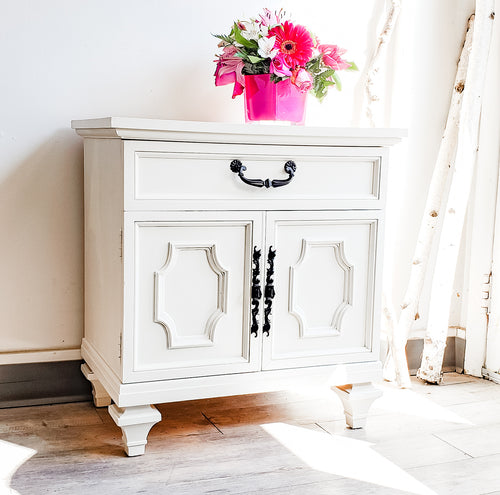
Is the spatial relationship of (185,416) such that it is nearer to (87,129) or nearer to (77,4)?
(87,129)

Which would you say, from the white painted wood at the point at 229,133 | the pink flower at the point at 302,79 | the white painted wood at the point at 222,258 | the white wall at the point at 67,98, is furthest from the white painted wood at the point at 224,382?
the pink flower at the point at 302,79

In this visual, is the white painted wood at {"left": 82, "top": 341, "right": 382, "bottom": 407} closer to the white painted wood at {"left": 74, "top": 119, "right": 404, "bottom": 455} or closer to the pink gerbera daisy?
the white painted wood at {"left": 74, "top": 119, "right": 404, "bottom": 455}

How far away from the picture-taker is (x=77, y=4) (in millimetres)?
2033

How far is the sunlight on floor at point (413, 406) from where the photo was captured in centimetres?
212

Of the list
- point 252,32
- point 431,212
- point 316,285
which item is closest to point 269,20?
point 252,32

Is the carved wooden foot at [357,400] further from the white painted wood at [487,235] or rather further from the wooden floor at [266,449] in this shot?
the white painted wood at [487,235]

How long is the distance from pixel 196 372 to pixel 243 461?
25 centimetres

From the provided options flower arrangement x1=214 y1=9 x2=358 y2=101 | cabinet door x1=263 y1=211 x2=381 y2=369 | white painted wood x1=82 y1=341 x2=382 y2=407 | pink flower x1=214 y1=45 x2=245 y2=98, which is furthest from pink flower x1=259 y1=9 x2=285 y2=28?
white painted wood x1=82 y1=341 x2=382 y2=407

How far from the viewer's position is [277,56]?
1847mm

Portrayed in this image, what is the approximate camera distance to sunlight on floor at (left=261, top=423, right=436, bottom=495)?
5.51ft

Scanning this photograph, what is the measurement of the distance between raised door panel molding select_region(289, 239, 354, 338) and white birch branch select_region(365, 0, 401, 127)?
0.62 meters

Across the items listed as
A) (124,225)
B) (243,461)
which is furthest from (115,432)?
(124,225)

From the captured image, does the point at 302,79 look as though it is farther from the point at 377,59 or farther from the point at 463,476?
the point at 463,476

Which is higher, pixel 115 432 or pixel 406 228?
pixel 406 228
